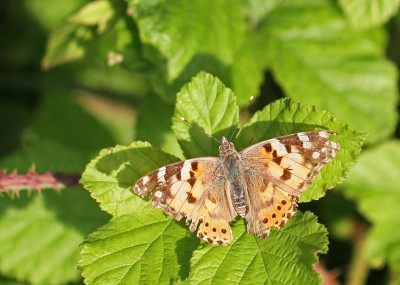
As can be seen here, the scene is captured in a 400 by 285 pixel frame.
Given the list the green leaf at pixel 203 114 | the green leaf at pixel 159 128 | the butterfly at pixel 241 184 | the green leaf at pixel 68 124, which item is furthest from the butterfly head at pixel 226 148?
the green leaf at pixel 68 124

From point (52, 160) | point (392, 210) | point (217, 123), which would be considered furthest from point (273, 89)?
point (217, 123)

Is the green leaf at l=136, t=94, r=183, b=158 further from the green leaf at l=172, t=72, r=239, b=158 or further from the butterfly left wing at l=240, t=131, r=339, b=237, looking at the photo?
the butterfly left wing at l=240, t=131, r=339, b=237

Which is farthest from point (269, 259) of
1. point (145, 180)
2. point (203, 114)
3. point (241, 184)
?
point (203, 114)

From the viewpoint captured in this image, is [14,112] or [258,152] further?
[14,112]

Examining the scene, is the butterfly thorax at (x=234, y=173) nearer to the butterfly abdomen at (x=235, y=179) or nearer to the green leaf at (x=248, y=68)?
the butterfly abdomen at (x=235, y=179)

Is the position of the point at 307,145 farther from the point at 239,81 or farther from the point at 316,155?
the point at 239,81

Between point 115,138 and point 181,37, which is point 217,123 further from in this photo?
point 115,138

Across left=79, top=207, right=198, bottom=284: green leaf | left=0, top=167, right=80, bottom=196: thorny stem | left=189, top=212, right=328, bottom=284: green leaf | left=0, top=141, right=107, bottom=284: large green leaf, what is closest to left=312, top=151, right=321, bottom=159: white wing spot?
left=189, top=212, right=328, bottom=284: green leaf
